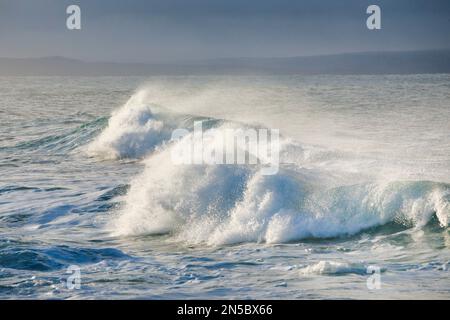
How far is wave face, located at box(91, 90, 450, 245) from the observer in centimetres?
1445

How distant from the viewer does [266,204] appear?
14.9m

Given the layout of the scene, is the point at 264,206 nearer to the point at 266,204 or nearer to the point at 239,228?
the point at 266,204

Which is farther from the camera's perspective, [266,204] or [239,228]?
[266,204]

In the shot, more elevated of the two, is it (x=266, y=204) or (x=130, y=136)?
(x=130, y=136)

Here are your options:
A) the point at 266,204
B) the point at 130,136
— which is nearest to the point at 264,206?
the point at 266,204

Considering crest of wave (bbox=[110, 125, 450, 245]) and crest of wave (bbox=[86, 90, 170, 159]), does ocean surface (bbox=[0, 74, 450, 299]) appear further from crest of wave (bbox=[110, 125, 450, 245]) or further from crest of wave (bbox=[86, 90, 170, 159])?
crest of wave (bbox=[86, 90, 170, 159])

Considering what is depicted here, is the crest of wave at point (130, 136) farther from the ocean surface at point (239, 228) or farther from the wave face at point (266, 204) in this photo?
the wave face at point (266, 204)

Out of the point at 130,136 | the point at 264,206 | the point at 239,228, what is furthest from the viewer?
the point at 130,136

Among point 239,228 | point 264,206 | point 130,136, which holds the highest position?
point 130,136

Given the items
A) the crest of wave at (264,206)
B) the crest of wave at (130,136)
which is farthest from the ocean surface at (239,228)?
the crest of wave at (130,136)

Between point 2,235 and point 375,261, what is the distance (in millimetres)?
6788

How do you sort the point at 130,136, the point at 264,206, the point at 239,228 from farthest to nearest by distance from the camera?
the point at 130,136
the point at 264,206
the point at 239,228

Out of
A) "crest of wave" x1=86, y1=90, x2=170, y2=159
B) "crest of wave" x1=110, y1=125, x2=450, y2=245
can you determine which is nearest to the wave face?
"crest of wave" x1=110, y1=125, x2=450, y2=245

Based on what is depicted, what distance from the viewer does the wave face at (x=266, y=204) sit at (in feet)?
47.4
